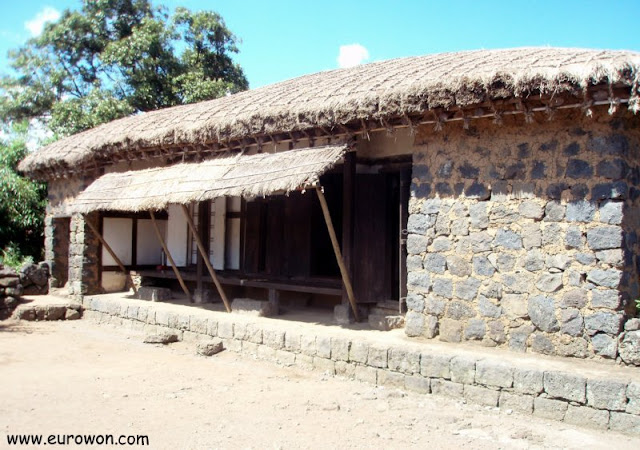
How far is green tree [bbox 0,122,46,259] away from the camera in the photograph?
47.5 feet

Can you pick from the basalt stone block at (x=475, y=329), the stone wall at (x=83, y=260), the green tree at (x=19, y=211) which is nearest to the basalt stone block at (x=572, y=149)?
the basalt stone block at (x=475, y=329)

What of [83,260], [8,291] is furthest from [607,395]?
[8,291]

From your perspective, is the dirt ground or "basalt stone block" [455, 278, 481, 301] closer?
the dirt ground

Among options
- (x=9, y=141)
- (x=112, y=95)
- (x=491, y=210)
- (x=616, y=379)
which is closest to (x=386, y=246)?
(x=491, y=210)

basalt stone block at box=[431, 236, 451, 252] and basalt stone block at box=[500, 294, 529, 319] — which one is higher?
basalt stone block at box=[431, 236, 451, 252]

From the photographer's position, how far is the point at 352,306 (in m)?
7.80

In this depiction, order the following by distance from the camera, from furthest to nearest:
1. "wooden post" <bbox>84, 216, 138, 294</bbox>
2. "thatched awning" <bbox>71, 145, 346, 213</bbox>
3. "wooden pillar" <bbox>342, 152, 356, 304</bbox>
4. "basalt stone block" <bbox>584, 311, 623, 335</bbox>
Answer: "wooden post" <bbox>84, 216, 138, 294</bbox>
"wooden pillar" <bbox>342, 152, 356, 304</bbox>
"thatched awning" <bbox>71, 145, 346, 213</bbox>
"basalt stone block" <bbox>584, 311, 623, 335</bbox>

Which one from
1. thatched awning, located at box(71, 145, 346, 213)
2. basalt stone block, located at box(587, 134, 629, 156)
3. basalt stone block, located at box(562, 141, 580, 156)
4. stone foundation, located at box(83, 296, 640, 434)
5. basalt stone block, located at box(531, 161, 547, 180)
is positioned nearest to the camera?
stone foundation, located at box(83, 296, 640, 434)

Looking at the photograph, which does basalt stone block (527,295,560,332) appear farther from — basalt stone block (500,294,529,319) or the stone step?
the stone step

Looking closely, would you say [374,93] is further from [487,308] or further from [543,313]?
[543,313]

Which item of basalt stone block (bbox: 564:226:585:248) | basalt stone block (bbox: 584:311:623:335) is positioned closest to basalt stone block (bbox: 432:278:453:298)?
basalt stone block (bbox: 564:226:585:248)

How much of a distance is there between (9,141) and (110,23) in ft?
20.5

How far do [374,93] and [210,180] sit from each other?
2.94 m

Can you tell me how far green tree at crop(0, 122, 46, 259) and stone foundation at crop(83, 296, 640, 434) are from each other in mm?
7979
